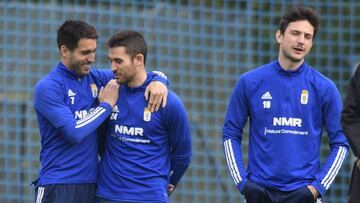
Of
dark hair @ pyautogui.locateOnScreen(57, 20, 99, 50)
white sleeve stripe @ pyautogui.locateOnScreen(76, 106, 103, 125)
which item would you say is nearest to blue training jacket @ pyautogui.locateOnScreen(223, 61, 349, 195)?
white sleeve stripe @ pyautogui.locateOnScreen(76, 106, 103, 125)

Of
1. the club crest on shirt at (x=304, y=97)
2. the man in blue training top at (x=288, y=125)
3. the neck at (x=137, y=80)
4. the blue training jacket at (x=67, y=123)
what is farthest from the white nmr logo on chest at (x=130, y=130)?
the club crest on shirt at (x=304, y=97)

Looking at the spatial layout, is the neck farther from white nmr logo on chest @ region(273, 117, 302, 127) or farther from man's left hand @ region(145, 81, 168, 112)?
white nmr logo on chest @ region(273, 117, 302, 127)

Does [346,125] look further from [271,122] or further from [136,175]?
[136,175]

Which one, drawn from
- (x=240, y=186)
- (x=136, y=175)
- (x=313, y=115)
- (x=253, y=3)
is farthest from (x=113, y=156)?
(x=253, y=3)

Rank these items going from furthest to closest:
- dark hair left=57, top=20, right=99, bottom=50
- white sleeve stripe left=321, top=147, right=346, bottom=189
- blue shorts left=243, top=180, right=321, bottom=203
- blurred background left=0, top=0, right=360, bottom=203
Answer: blurred background left=0, top=0, right=360, bottom=203 < dark hair left=57, top=20, right=99, bottom=50 < white sleeve stripe left=321, top=147, right=346, bottom=189 < blue shorts left=243, top=180, right=321, bottom=203

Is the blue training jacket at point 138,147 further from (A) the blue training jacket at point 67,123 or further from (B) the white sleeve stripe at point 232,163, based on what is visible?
(B) the white sleeve stripe at point 232,163

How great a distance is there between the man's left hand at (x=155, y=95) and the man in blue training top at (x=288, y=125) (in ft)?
1.60

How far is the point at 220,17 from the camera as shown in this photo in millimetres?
10828

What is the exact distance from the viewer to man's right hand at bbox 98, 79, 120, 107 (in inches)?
262

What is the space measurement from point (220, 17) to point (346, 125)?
16.0 feet

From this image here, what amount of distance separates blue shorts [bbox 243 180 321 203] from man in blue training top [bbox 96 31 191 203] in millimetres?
616

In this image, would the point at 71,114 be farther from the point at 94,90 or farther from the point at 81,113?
the point at 94,90

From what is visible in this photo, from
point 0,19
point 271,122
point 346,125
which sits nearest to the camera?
point 346,125

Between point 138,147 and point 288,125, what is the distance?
A: 101 centimetres
